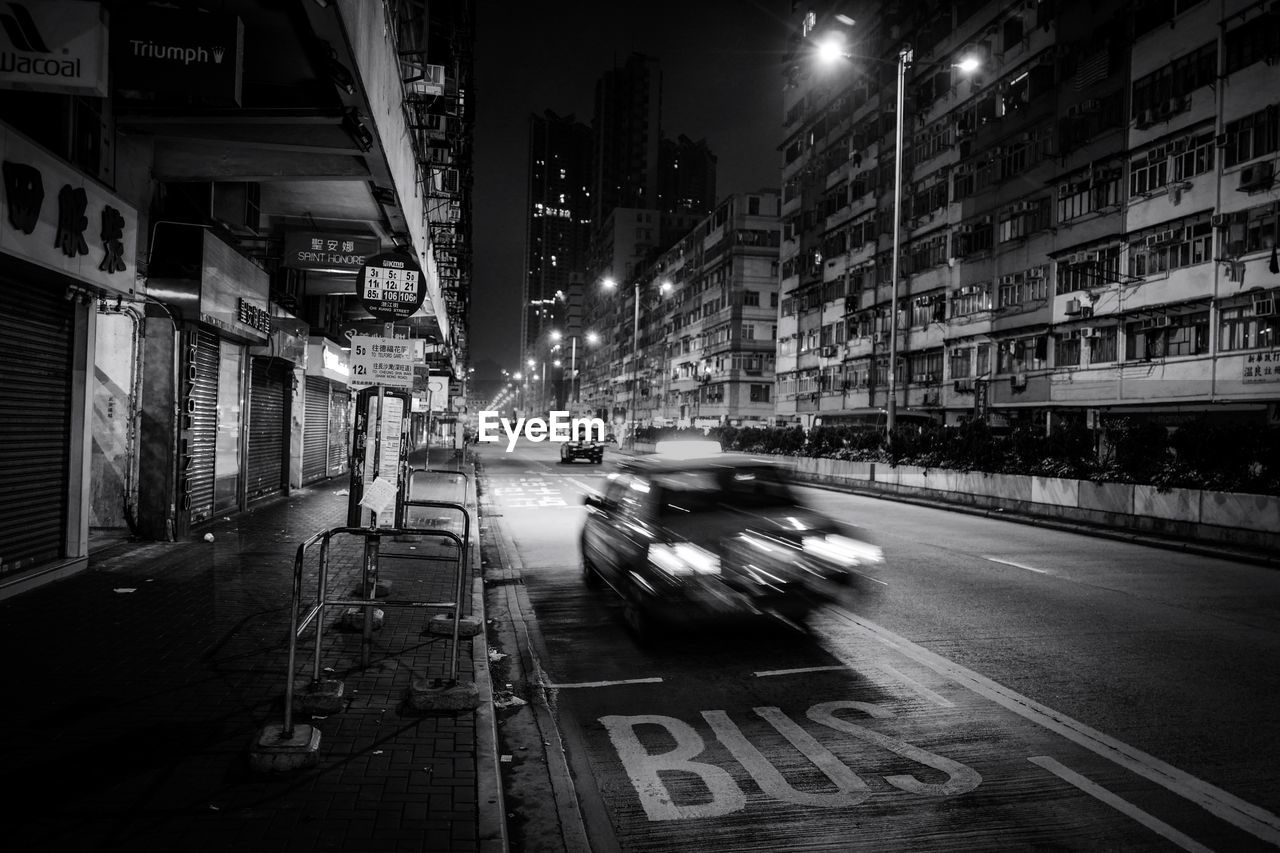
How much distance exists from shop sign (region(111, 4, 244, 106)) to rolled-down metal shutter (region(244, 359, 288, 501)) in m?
10.2

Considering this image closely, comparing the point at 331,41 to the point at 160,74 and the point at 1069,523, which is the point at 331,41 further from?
the point at 1069,523

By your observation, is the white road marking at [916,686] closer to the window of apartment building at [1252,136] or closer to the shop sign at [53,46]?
the shop sign at [53,46]

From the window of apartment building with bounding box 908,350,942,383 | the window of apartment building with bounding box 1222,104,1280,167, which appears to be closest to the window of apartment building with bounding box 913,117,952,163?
the window of apartment building with bounding box 908,350,942,383

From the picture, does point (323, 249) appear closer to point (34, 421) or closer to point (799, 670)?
point (34, 421)

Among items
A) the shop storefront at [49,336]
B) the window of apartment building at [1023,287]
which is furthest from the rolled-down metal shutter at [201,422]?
the window of apartment building at [1023,287]

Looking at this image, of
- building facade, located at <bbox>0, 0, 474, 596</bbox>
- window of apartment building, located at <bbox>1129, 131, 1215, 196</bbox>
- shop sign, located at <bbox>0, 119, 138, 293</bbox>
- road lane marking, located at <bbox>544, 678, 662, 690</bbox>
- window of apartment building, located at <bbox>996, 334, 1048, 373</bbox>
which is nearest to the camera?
A: road lane marking, located at <bbox>544, 678, 662, 690</bbox>

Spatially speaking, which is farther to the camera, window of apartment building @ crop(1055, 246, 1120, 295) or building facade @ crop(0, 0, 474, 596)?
window of apartment building @ crop(1055, 246, 1120, 295)

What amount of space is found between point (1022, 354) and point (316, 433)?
2842 centimetres

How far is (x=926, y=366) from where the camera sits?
43.6 m

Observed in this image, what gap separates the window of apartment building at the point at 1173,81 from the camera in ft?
89.0

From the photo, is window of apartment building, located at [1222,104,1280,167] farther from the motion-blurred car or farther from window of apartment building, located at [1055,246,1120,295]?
the motion-blurred car

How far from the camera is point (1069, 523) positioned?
62.2 feet

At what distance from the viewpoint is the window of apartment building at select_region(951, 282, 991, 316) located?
38.6 metres

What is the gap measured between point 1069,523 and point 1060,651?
12956mm
